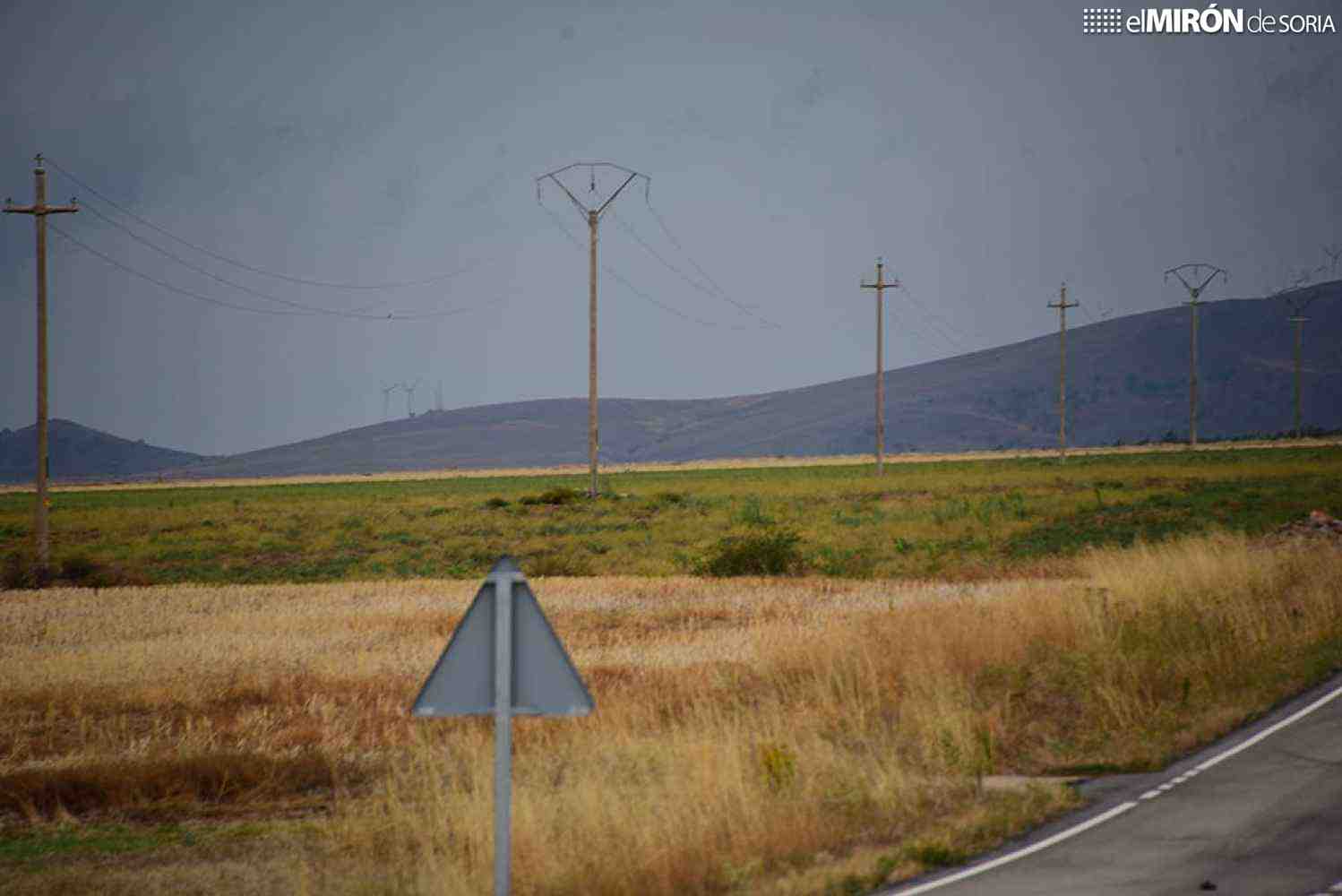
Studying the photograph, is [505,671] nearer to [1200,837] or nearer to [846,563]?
[1200,837]

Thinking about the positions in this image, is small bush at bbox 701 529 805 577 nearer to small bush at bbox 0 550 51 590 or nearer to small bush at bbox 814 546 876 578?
small bush at bbox 814 546 876 578

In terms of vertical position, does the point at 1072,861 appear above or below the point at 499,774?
below

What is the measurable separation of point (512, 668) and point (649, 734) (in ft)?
30.1

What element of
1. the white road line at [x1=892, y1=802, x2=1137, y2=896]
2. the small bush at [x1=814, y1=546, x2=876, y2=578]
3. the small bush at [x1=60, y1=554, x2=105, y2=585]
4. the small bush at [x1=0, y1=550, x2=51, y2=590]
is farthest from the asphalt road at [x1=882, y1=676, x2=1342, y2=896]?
the small bush at [x1=60, y1=554, x2=105, y2=585]

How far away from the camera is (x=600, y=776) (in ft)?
52.7

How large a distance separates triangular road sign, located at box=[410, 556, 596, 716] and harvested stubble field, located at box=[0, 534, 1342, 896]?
262 centimetres

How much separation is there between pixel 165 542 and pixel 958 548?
33873 mm

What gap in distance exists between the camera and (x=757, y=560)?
153 ft

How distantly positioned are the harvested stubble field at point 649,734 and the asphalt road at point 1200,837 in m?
0.56

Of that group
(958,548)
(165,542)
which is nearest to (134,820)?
(958,548)

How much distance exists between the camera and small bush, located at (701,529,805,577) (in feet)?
152

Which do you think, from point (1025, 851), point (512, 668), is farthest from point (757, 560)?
point (512, 668)

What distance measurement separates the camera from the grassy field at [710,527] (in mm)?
50812

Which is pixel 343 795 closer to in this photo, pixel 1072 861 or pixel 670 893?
pixel 670 893
